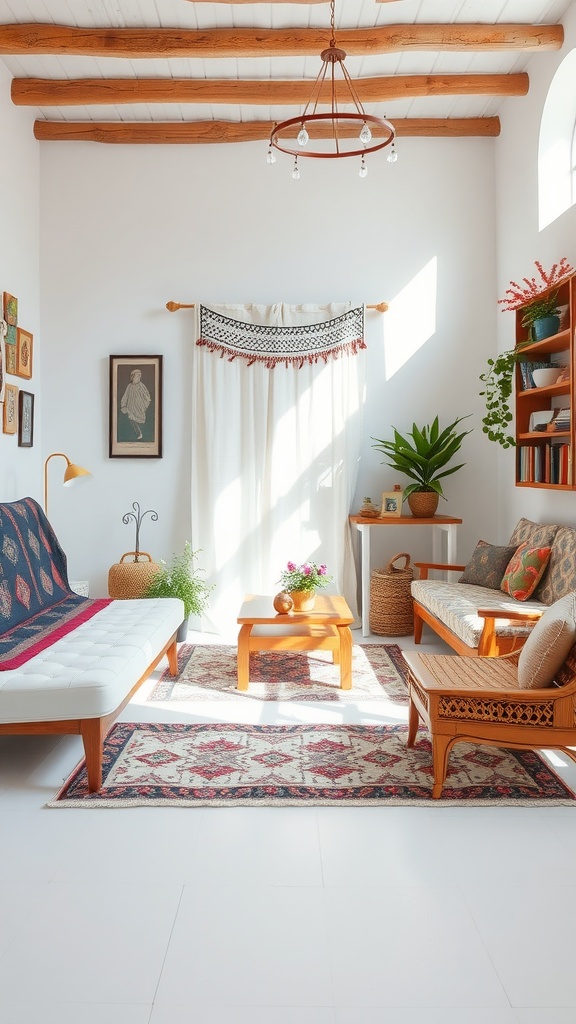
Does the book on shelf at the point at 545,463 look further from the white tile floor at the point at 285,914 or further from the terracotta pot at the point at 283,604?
the white tile floor at the point at 285,914

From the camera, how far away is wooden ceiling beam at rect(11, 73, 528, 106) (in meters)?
5.01

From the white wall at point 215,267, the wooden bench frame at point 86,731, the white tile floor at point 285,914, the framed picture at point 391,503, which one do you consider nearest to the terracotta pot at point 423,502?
the framed picture at point 391,503

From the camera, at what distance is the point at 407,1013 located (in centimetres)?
169

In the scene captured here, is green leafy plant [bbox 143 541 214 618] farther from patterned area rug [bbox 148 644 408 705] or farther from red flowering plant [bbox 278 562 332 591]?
red flowering plant [bbox 278 562 332 591]

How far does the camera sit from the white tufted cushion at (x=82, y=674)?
110 inches

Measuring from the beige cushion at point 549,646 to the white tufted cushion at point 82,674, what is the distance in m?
1.49

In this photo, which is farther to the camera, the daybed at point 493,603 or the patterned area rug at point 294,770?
the daybed at point 493,603

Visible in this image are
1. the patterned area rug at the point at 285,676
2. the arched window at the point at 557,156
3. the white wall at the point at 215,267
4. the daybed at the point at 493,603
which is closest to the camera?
the daybed at the point at 493,603

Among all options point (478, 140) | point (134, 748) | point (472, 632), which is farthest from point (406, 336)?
point (134, 748)

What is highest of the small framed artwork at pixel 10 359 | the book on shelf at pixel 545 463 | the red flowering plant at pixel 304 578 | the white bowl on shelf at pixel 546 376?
the small framed artwork at pixel 10 359

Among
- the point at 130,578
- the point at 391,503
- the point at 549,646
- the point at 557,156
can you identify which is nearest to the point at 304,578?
the point at 391,503

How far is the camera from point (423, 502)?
546cm

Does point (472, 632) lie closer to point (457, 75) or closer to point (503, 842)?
point (503, 842)

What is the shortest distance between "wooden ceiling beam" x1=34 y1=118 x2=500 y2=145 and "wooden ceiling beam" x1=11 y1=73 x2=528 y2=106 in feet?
1.78
